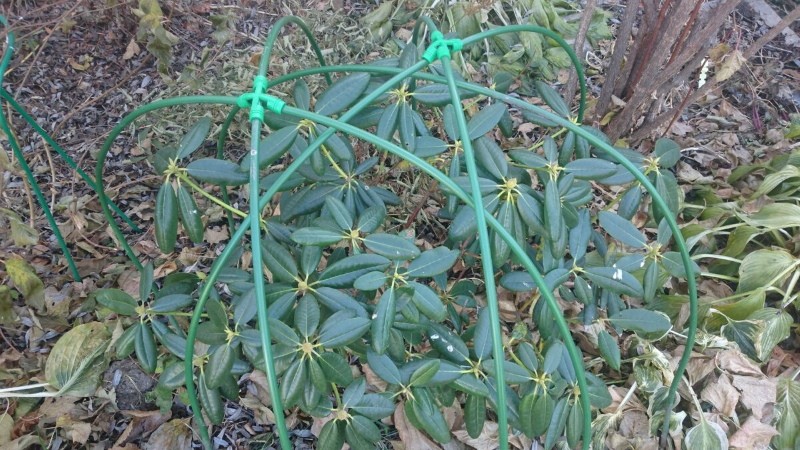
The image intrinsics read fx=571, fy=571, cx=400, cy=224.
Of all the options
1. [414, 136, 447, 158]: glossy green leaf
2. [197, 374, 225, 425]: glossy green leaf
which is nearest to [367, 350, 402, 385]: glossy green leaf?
[197, 374, 225, 425]: glossy green leaf

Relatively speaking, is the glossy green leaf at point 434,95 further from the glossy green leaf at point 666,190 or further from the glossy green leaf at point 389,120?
the glossy green leaf at point 666,190

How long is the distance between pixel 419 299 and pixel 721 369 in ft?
2.75

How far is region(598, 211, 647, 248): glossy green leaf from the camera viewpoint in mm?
1103

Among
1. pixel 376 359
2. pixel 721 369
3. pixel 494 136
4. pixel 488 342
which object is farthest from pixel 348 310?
pixel 494 136

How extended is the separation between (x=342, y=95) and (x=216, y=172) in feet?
0.88

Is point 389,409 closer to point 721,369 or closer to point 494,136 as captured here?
point 721,369

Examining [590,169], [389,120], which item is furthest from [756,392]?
[389,120]

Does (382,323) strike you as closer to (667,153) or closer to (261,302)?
(261,302)

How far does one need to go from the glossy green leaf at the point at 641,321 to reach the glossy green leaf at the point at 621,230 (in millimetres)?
131

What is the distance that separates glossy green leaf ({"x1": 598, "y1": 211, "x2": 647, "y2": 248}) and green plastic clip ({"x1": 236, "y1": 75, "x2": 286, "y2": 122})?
0.64 metres

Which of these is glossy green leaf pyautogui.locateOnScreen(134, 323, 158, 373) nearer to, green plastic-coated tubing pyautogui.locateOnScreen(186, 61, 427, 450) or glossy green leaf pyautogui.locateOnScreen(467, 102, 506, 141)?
green plastic-coated tubing pyautogui.locateOnScreen(186, 61, 427, 450)

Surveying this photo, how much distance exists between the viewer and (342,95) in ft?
3.46

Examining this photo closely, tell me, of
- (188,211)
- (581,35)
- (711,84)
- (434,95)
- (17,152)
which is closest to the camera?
(188,211)

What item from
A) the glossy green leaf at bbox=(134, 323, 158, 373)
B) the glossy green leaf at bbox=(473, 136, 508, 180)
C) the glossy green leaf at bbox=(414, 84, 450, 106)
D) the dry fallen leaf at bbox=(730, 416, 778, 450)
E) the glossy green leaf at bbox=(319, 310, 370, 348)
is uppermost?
the glossy green leaf at bbox=(414, 84, 450, 106)
